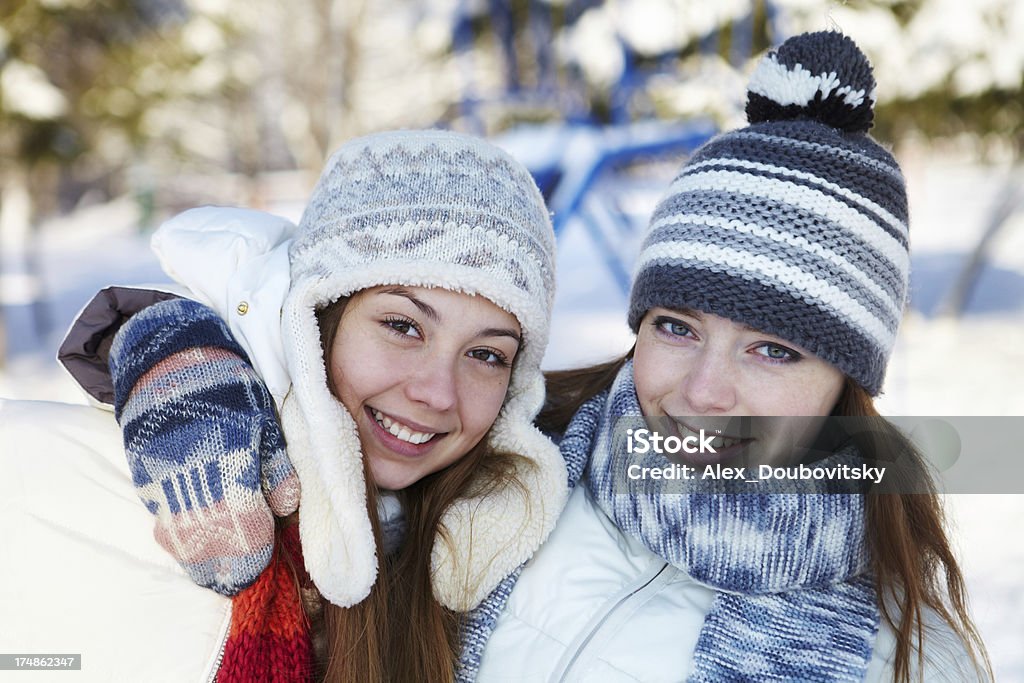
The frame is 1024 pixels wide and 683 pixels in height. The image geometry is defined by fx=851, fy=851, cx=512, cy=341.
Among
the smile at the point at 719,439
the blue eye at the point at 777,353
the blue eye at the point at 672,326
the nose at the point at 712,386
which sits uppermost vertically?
the blue eye at the point at 672,326

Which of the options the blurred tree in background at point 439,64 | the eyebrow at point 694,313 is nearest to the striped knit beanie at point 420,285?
the eyebrow at point 694,313

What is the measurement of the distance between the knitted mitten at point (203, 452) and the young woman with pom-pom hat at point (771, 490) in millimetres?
460

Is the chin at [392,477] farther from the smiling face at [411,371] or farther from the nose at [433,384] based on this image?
the nose at [433,384]

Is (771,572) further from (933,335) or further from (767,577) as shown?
(933,335)

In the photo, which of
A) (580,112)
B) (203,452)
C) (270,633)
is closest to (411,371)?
(203,452)

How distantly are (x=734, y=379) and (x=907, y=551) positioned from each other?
0.43 m

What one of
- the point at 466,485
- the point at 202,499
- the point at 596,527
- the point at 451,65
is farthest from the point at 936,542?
the point at 451,65

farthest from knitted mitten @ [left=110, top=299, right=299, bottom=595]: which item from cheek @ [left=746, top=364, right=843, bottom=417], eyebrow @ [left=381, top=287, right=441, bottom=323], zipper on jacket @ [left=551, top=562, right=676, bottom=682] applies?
cheek @ [left=746, top=364, right=843, bottom=417]

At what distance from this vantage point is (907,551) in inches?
58.9

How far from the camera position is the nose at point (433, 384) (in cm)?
142

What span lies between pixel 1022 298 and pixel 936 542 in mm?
6193

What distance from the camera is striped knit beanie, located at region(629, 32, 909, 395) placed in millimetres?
1435

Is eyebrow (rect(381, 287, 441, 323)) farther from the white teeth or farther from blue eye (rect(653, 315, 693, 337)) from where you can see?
blue eye (rect(653, 315, 693, 337))

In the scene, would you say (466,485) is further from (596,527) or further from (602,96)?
(602,96)
